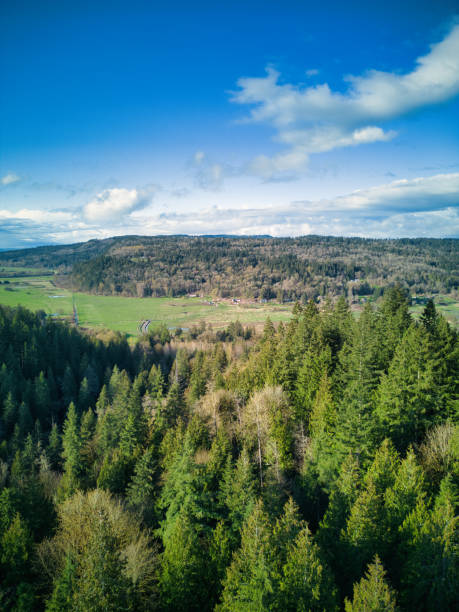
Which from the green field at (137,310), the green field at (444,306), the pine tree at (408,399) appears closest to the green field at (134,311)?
the green field at (137,310)

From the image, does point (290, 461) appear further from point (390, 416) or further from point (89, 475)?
point (89, 475)

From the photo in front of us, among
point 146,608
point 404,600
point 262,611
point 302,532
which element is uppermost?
point 302,532

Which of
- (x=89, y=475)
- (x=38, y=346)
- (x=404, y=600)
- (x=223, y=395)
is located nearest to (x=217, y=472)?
(x=404, y=600)

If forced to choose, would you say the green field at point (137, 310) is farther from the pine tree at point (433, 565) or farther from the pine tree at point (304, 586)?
the pine tree at point (304, 586)

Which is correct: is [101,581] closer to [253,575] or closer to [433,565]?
[253,575]

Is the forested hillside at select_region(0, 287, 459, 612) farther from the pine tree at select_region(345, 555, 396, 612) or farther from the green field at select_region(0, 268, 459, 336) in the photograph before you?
the green field at select_region(0, 268, 459, 336)

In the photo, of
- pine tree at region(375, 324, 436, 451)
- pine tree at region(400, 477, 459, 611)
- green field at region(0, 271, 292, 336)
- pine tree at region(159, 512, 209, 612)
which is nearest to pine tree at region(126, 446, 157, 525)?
pine tree at region(159, 512, 209, 612)
